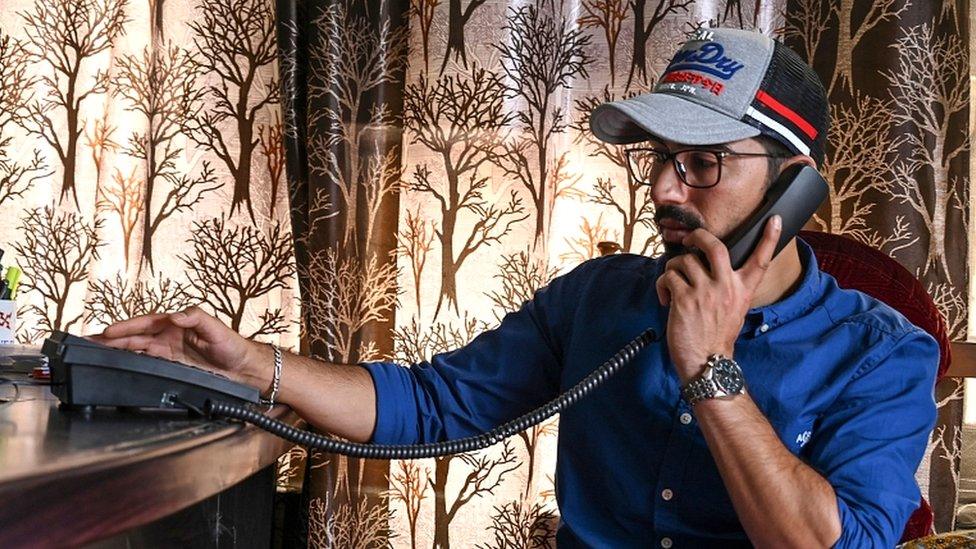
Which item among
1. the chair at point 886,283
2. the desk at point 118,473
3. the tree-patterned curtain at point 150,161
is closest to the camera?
the desk at point 118,473

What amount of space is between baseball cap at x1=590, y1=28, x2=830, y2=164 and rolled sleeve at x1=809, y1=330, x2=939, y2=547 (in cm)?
31

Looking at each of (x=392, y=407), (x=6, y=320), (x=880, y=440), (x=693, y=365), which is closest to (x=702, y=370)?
(x=693, y=365)

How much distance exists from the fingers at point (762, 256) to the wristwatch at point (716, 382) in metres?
0.11

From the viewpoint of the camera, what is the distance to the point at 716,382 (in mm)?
1233

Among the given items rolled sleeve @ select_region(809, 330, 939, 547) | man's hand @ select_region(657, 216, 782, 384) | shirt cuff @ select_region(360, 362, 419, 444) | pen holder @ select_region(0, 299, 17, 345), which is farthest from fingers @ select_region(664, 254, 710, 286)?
pen holder @ select_region(0, 299, 17, 345)

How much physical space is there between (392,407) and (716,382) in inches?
18.3

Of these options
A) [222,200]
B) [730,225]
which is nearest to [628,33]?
[222,200]

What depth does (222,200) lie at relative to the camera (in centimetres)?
262

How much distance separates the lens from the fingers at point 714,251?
1.27 m

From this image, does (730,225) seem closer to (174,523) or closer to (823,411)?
(823,411)

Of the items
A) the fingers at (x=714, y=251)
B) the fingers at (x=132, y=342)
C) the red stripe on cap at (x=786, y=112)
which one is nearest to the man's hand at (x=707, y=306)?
the fingers at (x=714, y=251)

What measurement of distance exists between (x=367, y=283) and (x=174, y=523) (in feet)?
5.00

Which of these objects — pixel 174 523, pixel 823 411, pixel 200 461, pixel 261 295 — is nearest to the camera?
pixel 200 461

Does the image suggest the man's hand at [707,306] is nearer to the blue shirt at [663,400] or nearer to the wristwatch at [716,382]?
the wristwatch at [716,382]
